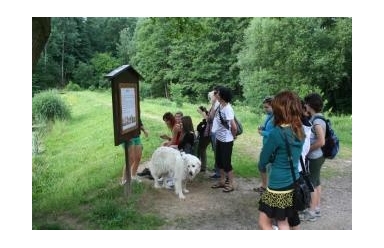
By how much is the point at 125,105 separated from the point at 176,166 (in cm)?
112

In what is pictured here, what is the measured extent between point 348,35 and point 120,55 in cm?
416

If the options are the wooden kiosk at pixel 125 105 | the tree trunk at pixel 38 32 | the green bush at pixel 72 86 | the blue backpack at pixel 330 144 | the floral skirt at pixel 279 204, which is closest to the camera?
the floral skirt at pixel 279 204

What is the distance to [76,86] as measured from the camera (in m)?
8.05

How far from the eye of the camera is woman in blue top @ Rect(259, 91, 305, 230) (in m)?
3.85

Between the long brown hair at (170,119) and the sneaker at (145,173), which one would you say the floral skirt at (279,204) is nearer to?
the long brown hair at (170,119)

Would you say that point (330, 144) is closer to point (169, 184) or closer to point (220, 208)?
point (220, 208)

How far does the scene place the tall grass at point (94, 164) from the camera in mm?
5703

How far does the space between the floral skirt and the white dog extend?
2158 millimetres

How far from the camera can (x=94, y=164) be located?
7.70 metres

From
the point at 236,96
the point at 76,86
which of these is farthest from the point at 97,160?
the point at 236,96

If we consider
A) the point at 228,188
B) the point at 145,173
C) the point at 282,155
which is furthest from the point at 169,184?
the point at 282,155

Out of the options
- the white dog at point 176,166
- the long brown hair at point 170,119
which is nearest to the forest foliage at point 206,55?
the long brown hair at point 170,119

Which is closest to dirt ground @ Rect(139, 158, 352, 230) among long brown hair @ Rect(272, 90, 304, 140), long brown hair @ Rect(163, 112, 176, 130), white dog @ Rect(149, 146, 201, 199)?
white dog @ Rect(149, 146, 201, 199)

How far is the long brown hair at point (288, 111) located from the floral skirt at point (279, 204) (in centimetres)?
54
